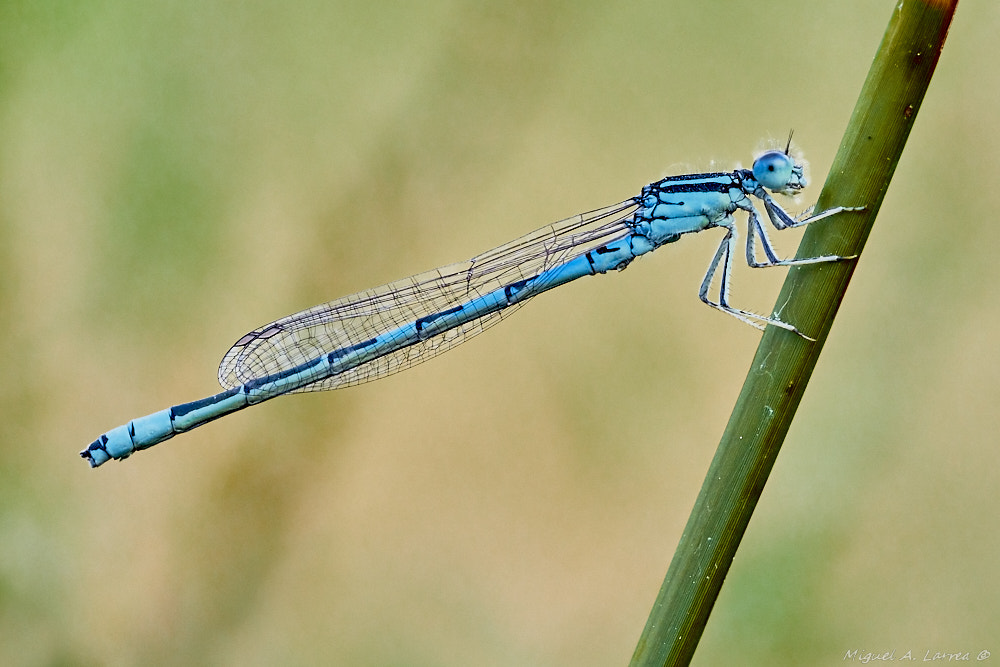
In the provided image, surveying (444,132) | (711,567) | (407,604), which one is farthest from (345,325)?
(711,567)

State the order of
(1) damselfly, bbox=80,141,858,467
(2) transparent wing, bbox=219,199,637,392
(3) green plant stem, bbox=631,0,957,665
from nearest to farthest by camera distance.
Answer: (3) green plant stem, bbox=631,0,957,665
(1) damselfly, bbox=80,141,858,467
(2) transparent wing, bbox=219,199,637,392

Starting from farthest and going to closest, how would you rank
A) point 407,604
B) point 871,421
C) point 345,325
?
point 407,604, point 345,325, point 871,421

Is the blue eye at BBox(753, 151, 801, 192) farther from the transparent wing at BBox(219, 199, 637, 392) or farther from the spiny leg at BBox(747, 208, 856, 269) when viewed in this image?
the transparent wing at BBox(219, 199, 637, 392)

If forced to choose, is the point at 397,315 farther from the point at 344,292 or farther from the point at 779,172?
the point at 779,172

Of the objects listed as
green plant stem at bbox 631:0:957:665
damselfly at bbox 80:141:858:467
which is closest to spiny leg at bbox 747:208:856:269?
damselfly at bbox 80:141:858:467

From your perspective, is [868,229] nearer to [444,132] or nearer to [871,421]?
[871,421]

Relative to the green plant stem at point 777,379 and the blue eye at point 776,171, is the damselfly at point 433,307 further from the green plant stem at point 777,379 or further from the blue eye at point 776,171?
the green plant stem at point 777,379

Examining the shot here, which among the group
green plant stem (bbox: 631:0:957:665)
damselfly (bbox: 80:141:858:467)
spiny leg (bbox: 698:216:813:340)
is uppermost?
damselfly (bbox: 80:141:858:467)
